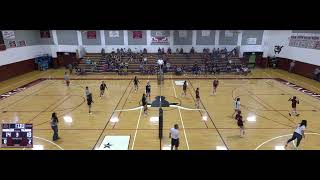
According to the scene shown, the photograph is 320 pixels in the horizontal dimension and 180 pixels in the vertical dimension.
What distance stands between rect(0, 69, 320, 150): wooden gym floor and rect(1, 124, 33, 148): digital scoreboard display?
235 centimetres

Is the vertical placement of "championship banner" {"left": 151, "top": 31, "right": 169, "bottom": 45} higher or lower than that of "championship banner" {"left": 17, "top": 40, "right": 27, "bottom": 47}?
higher

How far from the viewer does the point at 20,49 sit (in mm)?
29062

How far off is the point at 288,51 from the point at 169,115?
2314cm

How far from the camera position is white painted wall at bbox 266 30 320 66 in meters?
25.8

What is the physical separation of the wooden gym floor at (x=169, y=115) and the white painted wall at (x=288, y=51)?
3252 mm

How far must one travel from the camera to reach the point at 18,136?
28.3ft

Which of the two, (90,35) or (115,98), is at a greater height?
(90,35)

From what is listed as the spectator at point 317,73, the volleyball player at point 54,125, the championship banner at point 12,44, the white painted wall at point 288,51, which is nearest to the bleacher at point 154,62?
the white painted wall at point 288,51

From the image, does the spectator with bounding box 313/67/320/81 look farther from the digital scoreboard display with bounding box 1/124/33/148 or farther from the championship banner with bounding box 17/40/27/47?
the championship banner with bounding box 17/40/27/47

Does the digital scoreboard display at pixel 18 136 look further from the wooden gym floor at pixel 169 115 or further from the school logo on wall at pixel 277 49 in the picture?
the school logo on wall at pixel 277 49

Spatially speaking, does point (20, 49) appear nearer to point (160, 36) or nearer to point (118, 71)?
point (118, 71)

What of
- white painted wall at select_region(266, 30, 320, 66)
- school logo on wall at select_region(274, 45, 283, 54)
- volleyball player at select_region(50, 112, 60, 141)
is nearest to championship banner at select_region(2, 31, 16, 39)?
volleyball player at select_region(50, 112, 60, 141)
